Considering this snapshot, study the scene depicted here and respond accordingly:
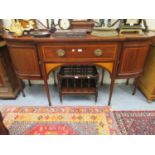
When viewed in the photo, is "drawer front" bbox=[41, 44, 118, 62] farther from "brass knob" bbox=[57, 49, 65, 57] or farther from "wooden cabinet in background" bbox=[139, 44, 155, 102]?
"wooden cabinet in background" bbox=[139, 44, 155, 102]

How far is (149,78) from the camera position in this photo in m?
1.81

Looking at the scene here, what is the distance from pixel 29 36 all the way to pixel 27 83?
1006mm

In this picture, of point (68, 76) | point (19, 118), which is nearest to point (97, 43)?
point (68, 76)

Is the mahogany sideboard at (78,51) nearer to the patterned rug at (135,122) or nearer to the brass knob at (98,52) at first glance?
the brass knob at (98,52)

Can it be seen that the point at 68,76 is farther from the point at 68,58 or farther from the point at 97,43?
the point at 97,43

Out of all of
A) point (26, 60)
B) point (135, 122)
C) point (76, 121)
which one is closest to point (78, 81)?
point (76, 121)

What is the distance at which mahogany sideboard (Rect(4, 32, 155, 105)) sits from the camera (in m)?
1.35

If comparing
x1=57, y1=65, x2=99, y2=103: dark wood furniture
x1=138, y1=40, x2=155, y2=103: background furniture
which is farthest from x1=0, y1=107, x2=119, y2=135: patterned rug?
x1=138, y1=40, x2=155, y2=103: background furniture

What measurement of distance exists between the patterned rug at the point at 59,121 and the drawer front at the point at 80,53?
2.13 ft

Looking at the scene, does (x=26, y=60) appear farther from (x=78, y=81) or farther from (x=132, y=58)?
(x=132, y=58)

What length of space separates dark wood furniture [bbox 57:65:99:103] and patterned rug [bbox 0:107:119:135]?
0.21m

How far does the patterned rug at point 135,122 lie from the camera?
1462mm

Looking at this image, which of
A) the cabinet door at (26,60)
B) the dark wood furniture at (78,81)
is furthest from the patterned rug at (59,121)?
the cabinet door at (26,60)

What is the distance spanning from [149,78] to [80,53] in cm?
101
